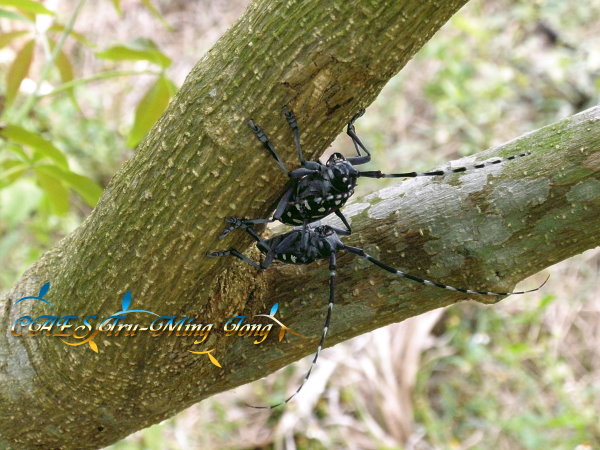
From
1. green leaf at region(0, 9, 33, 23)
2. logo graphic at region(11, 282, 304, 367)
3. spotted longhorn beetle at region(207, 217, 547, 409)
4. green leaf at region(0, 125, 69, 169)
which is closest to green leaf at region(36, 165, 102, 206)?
green leaf at region(0, 125, 69, 169)

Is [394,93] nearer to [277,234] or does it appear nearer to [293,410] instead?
[293,410]

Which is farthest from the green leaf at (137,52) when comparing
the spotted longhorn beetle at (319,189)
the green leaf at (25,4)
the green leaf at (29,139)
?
the spotted longhorn beetle at (319,189)

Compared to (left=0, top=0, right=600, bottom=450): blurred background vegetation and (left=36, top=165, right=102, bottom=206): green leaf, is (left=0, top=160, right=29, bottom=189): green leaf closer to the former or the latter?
(left=36, top=165, right=102, bottom=206): green leaf

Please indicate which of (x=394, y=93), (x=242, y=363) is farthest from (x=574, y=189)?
(x=394, y=93)

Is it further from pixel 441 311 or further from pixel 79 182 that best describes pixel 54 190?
pixel 441 311

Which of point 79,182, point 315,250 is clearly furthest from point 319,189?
point 79,182

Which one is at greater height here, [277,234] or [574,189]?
[277,234]
